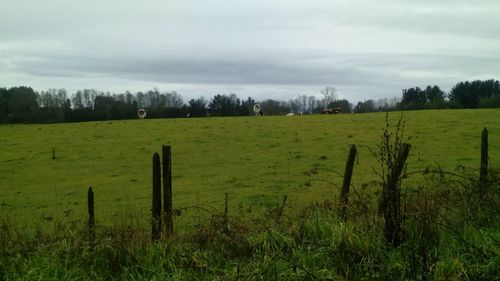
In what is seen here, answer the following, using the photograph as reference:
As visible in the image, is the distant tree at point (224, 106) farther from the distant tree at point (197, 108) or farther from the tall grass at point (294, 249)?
the tall grass at point (294, 249)

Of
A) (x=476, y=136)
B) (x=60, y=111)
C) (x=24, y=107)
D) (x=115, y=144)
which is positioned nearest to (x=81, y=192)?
(x=115, y=144)

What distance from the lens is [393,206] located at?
801 cm

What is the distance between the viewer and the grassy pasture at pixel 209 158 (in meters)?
21.0

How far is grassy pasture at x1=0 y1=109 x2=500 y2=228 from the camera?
20969mm

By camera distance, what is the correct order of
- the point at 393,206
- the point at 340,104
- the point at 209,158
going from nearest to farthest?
the point at 393,206 < the point at 209,158 < the point at 340,104

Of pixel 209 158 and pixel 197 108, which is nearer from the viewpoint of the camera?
pixel 209 158

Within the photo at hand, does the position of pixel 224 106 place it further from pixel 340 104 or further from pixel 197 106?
pixel 340 104

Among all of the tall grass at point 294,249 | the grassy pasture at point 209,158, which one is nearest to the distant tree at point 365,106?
the grassy pasture at point 209,158

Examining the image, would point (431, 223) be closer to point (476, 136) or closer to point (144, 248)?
point (144, 248)

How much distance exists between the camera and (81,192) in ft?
80.1

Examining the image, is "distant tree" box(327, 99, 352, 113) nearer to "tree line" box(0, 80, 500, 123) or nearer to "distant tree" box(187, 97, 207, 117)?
"tree line" box(0, 80, 500, 123)

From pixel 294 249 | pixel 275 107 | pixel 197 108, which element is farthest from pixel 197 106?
pixel 294 249

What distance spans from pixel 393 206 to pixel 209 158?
25.9 meters

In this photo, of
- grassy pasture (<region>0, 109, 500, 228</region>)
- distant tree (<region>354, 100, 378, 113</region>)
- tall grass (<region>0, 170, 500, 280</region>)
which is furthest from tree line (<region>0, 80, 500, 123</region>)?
tall grass (<region>0, 170, 500, 280</region>)
